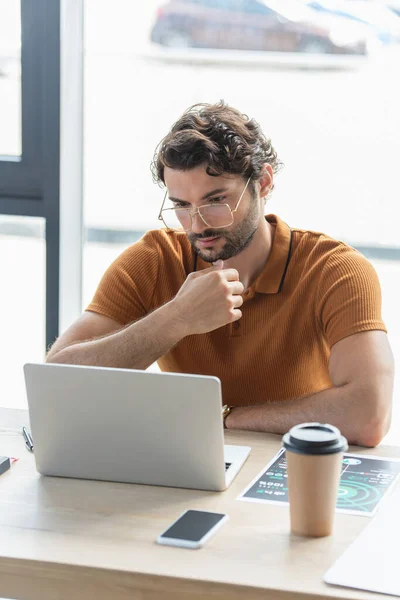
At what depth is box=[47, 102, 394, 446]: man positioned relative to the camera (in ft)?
6.05

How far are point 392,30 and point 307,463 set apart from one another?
184cm

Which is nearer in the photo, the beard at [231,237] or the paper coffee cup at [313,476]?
the paper coffee cup at [313,476]

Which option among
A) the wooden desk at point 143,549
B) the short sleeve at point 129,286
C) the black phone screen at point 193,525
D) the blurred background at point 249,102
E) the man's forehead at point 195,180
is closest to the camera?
the wooden desk at point 143,549

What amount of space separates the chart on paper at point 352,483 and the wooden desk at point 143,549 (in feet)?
0.10

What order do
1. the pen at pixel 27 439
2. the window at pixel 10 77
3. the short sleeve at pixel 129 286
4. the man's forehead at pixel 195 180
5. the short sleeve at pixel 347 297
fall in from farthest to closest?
the window at pixel 10 77 → the short sleeve at pixel 129 286 → the man's forehead at pixel 195 180 → the short sleeve at pixel 347 297 → the pen at pixel 27 439

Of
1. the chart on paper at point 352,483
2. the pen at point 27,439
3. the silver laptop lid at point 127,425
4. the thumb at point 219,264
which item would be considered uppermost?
the thumb at point 219,264

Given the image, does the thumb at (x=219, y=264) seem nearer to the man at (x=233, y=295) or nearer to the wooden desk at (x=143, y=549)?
the man at (x=233, y=295)

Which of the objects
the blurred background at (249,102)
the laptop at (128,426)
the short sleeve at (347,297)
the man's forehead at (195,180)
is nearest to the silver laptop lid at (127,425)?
the laptop at (128,426)

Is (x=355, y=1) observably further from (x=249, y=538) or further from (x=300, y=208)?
(x=249, y=538)

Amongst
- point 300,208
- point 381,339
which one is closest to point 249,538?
point 381,339

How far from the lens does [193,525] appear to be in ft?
3.97

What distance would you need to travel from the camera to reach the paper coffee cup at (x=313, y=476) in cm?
115

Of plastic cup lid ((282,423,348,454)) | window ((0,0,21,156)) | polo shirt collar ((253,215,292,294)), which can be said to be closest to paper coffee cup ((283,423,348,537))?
plastic cup lid ((282,423,348,454))

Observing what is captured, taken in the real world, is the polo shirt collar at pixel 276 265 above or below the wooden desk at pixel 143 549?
above
